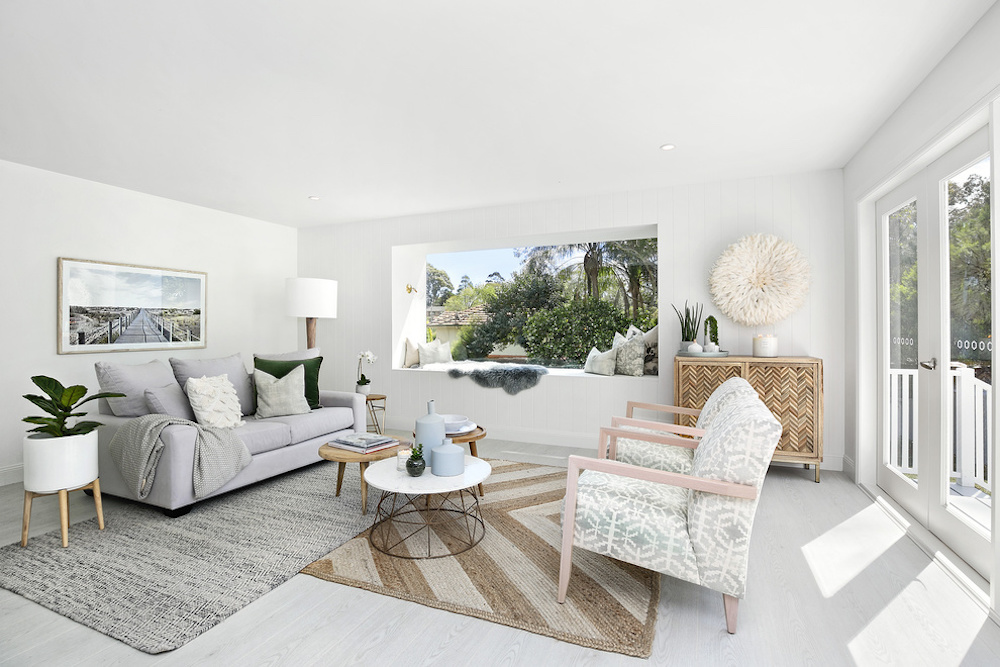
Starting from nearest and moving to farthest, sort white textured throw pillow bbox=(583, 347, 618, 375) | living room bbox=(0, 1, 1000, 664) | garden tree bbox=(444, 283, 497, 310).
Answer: living room bbox=(0, 1, 1000, 664), white textured throw pillow bbox=(583, 347, 618, 375), garden tree bbox=(444, 283, 497, 310)

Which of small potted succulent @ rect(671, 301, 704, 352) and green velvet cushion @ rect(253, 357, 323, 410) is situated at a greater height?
small potted succulent @ rect(671, 301, 704, 352)

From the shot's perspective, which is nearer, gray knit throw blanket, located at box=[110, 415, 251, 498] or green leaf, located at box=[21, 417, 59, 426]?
green leaf, located at box=[21, 417, 59, 426]

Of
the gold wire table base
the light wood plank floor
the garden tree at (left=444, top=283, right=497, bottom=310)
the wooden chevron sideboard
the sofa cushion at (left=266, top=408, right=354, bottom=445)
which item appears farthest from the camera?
the garden tree at (left=444, top=283, right=497, bottom=310)

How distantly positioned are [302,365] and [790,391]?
3.95 m

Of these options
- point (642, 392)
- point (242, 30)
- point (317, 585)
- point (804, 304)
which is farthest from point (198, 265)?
point (804, 304)

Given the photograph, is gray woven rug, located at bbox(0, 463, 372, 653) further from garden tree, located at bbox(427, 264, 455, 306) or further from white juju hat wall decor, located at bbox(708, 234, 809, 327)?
white juju hat wall decor, located at bbox(708, 234, 809, 327)

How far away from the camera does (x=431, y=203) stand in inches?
198

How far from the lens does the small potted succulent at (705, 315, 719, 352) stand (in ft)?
13.3

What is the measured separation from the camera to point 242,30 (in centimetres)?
210

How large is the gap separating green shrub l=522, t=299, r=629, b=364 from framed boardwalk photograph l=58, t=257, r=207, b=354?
345 centimetres

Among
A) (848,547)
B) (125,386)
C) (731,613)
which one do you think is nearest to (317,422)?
(125,386)

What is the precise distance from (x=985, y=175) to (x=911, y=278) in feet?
3.02

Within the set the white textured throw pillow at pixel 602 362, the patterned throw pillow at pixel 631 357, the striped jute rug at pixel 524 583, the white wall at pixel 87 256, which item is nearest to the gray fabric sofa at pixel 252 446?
the white wall at pixel 87 256

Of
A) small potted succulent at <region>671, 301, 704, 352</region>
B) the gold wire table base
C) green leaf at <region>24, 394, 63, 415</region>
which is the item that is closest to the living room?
small potted succulent at <region>671, 301, 704, 352</region>
